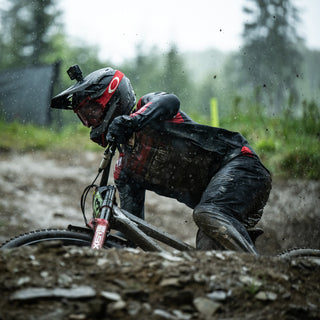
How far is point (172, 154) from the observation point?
3230 millimetres

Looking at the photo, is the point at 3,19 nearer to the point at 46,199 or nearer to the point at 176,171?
the point at 46,199

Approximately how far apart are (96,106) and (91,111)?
0.21ft

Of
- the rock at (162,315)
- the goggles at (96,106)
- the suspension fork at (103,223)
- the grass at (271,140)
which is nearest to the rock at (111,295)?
the rock at (162,315)

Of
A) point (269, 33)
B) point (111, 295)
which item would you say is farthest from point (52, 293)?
point (269, 33)

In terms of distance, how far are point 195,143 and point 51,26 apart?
2085cm

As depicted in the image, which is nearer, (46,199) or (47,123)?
(46,199)

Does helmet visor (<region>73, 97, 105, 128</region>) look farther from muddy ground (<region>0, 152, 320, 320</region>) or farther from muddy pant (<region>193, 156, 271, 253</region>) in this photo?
muddy ground (<region>0, 152, 320, 320</region>)

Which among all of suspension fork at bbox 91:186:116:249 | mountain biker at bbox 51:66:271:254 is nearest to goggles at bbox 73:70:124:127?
mountain biker at bbox 51:66:271:254

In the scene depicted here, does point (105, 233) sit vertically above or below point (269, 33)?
below

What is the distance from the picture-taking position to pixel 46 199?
8727 millimetres

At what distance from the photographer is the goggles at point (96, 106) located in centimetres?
328

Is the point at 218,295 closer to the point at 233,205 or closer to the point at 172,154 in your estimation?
the point at 233,205

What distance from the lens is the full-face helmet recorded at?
10.7 ft

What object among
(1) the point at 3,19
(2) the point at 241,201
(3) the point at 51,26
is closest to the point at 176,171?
(2) the point at 241,201
